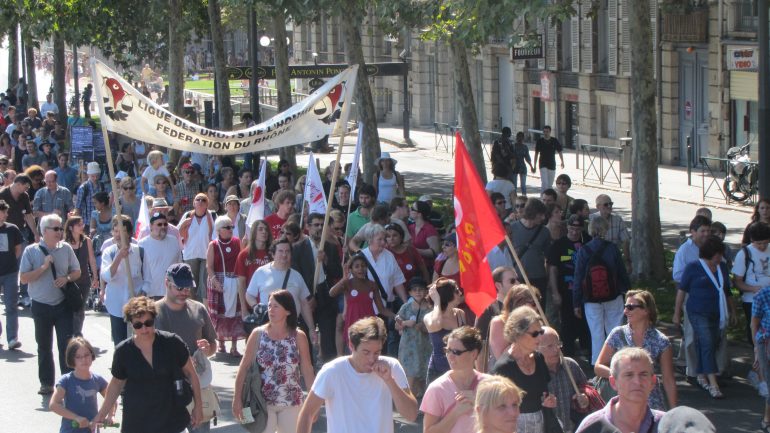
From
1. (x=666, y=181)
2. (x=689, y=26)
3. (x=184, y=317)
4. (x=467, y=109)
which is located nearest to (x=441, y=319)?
(x=184, y=317)

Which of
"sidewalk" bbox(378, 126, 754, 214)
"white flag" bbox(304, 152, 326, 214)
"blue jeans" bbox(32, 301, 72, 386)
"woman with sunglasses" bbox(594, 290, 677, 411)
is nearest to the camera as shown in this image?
"woman with sunglasses" bbox(594, 290, 677, 411)

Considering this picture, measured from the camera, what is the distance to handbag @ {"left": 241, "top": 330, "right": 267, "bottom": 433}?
8.36m

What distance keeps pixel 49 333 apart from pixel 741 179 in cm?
1704

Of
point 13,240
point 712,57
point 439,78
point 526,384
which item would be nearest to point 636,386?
point 526,384

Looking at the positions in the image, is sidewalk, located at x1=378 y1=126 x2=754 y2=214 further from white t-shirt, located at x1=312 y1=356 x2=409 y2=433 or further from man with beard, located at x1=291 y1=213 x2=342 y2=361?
white t-shirt, located at x1=312 y1=356 x2=409 y2=433

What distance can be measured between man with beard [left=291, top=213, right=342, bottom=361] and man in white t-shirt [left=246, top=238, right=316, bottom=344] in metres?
0.76

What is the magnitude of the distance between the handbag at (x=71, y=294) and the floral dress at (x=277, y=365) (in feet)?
12.3

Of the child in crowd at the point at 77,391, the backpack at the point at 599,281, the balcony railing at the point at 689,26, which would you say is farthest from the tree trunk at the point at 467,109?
the child in crowd at the point at 77,391

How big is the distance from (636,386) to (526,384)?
1.26 m

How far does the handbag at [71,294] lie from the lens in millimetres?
11570

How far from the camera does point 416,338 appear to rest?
34.2 feet

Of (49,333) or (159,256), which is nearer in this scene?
(49,333)

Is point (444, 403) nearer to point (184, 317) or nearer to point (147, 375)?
point (147, 375)

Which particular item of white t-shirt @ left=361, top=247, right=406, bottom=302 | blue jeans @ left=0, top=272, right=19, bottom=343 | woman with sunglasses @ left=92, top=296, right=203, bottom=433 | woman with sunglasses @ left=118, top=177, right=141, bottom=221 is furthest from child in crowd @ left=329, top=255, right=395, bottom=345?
woman with sunglasses @ left=118, top=177, right=141, bottom=221
